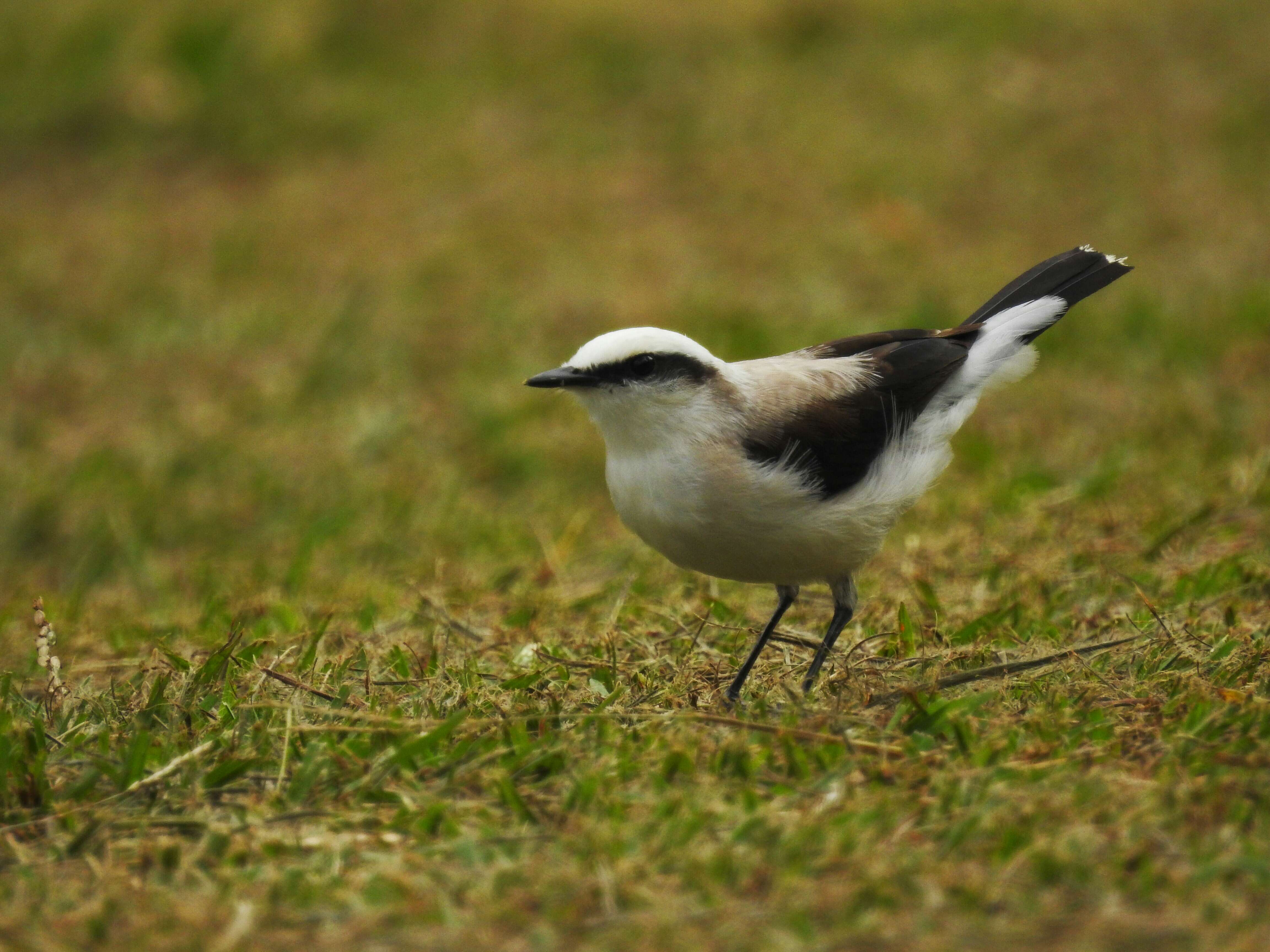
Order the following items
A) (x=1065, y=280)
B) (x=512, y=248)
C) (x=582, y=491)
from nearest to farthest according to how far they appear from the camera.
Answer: (x=1065, y=280)
(x=582, y=491)
(x=512, y=248)

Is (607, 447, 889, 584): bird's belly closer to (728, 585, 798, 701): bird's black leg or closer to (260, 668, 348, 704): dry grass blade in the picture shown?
(728, 585, 798, 701): bird's black leg

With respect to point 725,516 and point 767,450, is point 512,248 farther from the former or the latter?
point 725,516

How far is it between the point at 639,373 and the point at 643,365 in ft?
0.08

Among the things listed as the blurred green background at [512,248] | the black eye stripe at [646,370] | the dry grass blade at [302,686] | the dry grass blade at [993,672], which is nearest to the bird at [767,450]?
the black eye stripe at [646,370]

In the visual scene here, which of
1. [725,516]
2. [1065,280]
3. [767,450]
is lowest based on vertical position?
[725,516]

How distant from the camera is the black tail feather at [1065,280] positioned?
4957mm

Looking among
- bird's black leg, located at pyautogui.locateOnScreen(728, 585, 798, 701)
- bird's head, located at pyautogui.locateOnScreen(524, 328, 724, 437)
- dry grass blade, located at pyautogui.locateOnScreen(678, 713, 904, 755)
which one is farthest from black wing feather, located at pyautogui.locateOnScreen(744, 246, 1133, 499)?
dry grass blade, located at pyautogui.locateOnScreen(678, 713, 904, 755)

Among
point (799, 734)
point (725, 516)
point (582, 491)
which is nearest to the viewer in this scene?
point (799, 734)

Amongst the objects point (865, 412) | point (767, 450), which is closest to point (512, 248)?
point (865, 412)

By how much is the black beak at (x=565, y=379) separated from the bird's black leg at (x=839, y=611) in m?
1.05

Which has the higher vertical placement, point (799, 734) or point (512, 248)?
point (512, 248)

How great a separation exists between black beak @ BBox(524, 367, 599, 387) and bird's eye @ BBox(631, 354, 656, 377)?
0.36 ft

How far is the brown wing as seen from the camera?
4.10 m

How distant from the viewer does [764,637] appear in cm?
440
